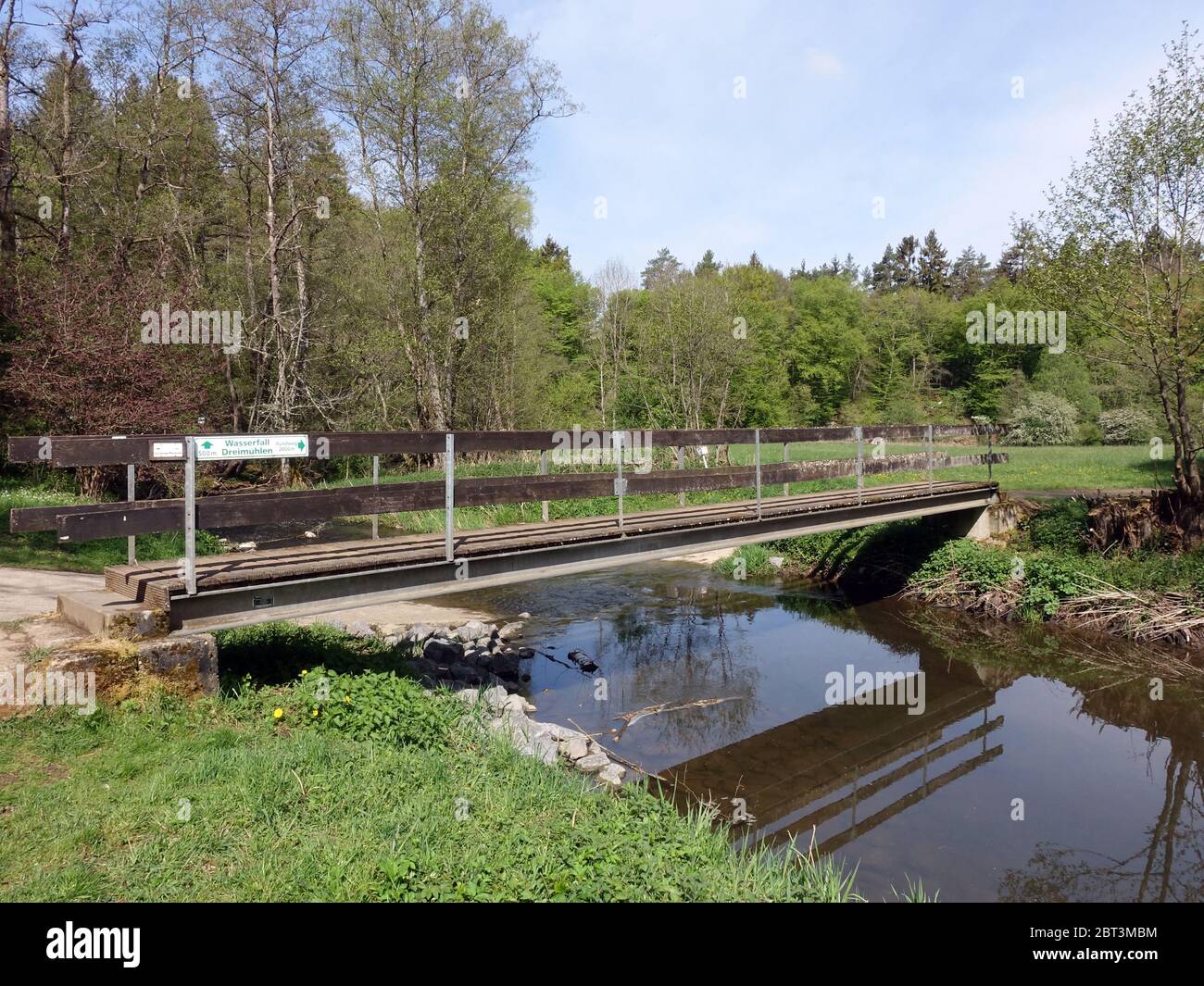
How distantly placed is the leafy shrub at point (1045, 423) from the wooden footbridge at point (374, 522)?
111ft

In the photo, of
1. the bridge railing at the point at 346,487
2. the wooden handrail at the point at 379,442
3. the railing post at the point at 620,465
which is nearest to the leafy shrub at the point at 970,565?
the wooden handrail at the point at 379,442

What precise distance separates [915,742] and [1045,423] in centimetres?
3663

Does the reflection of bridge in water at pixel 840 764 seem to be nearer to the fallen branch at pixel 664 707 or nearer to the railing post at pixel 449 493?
the fallen branch at pixel 664 707

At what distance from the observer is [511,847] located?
15.6 ft

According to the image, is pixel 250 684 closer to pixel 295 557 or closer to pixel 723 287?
pixel 295 557

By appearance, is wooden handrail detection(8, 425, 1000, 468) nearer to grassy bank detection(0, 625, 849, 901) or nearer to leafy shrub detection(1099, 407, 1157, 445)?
grassy bank detection(0, 625, 849, 901)

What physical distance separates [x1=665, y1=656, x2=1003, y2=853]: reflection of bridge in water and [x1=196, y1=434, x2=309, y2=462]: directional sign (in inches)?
184

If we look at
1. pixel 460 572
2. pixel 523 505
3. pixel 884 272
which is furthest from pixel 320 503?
pixel 884 272

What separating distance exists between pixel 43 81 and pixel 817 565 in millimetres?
23897

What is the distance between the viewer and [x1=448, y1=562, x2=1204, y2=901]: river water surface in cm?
666

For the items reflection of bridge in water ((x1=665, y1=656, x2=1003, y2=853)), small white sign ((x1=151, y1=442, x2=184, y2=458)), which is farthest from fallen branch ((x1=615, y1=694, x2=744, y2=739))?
small white sign ((x1=151, y1=442, x2=184, y2=458))

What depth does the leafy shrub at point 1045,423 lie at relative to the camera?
130 ft

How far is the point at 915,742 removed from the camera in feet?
30.6
